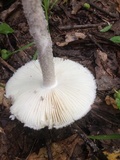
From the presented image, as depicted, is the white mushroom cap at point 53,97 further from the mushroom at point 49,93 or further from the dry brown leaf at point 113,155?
the dry brown leaf at point 113,155

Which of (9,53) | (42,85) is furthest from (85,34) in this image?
(42,85)

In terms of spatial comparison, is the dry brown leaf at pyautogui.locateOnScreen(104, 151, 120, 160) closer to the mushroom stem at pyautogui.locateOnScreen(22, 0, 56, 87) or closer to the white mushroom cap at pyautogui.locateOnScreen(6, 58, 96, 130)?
the white mushroom cap at pyautogui.locateOnScreen(6, 58, 96, 130)

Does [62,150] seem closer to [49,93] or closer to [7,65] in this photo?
[49,93]

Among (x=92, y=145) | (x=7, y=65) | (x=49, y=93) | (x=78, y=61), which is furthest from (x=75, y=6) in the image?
(x=92, y=145)

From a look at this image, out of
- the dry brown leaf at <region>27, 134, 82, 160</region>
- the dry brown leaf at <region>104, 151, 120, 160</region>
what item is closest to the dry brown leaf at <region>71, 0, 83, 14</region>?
the dry brown leaf at <region>27, 134, 82, 160</region>

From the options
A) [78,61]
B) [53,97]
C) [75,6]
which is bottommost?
[78,61]

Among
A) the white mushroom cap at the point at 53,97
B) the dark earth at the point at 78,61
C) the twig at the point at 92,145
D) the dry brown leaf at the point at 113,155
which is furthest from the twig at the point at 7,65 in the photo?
the dry brown leaf at the point at 113,155

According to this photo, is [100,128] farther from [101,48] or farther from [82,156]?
[101,48]
